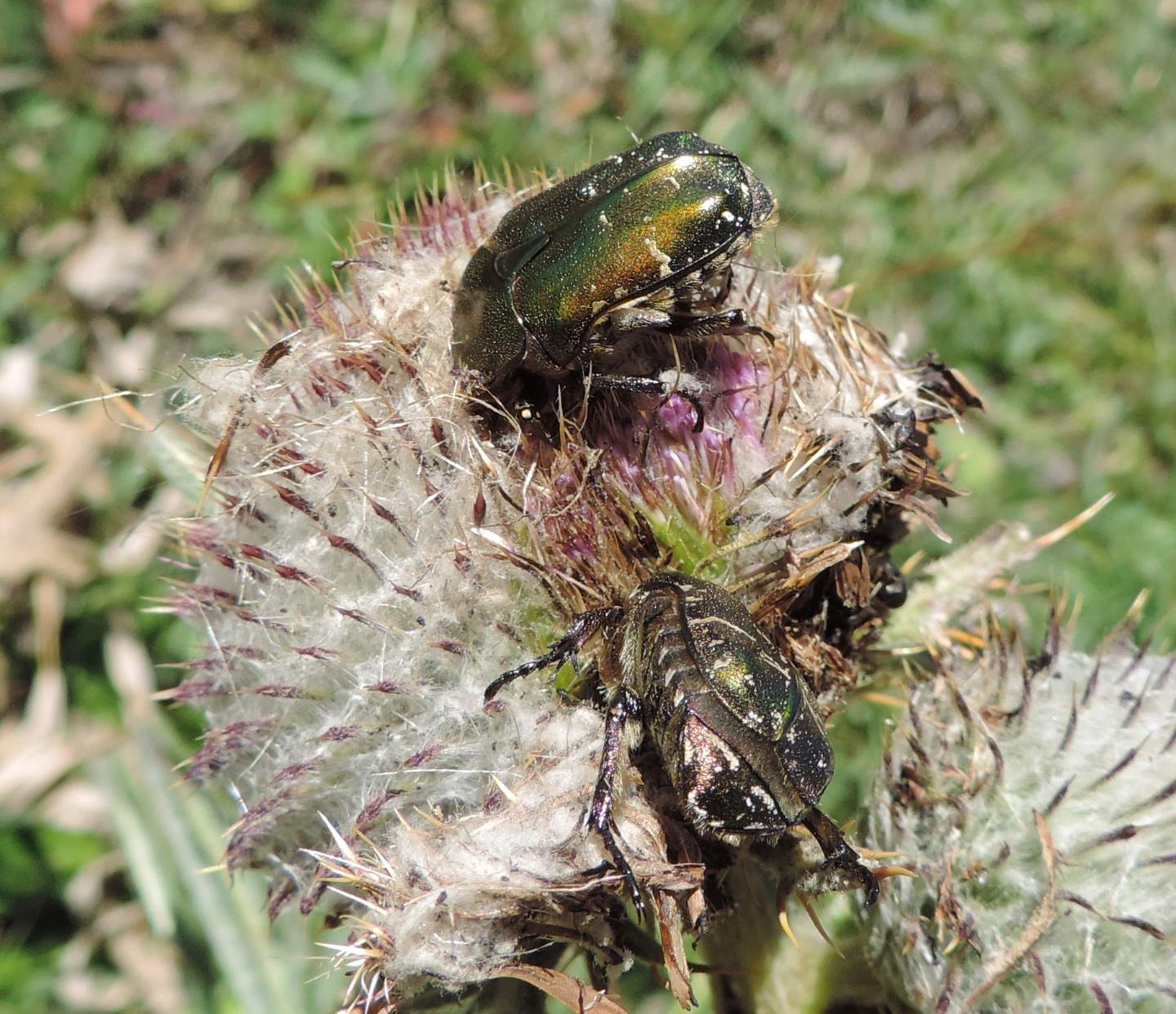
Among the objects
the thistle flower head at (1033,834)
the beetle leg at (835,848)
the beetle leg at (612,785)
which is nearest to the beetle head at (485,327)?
the beetle leg at (612,785)

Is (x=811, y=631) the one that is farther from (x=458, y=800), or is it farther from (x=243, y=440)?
(x=243, y=440)

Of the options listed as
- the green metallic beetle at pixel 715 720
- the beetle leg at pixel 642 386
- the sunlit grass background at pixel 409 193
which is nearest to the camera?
the green metallic beetle at pixel 715 720

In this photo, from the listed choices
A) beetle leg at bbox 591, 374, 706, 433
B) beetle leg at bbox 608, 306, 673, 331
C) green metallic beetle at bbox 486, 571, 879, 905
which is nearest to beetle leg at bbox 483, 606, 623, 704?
green metallic beetle at bbox 486, 571, 879, 905

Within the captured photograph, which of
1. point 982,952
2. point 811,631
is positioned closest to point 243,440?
point 811,631

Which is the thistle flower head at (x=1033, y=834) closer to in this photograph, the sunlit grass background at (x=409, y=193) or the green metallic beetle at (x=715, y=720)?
the green metallic beetle at (x=715, y=720)

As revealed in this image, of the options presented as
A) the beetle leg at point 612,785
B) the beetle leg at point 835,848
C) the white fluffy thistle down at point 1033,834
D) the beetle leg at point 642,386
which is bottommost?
the white fluffy thistle down at point 1033,834

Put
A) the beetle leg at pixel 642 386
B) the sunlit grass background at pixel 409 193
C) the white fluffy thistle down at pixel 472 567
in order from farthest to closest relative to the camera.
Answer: the sunlit grass background at pixel 409 193 → the beetle leg at pixel 642 386 → the white fluffy thistle down at pixel 472 567

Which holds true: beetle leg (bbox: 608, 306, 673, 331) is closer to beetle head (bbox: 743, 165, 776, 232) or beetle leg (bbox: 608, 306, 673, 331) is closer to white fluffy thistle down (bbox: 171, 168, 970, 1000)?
white fluffy thistle down (bbox: 171, 168, 970, 1000)
